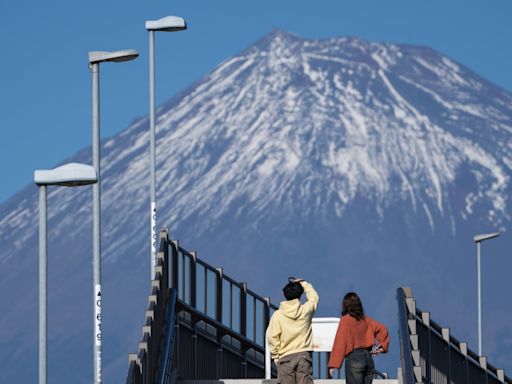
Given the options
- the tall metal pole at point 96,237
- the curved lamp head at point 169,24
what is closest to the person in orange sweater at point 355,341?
the tall metal pole at point 96,237

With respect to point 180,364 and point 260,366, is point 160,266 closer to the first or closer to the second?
point 180,364

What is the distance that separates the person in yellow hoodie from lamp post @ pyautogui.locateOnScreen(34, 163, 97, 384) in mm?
2206

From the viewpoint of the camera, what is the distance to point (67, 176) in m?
18.5

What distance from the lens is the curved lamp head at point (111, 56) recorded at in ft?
77.5

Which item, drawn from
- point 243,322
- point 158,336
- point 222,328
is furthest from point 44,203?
point 243,322

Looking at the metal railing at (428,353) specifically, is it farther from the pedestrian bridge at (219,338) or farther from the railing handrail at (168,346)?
the railing handrail at (168,346)

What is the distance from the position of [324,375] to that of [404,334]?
12776mm

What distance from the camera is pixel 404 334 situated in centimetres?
1942

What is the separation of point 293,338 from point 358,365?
3.14 feet

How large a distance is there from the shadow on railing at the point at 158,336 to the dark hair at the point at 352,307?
6.28ft

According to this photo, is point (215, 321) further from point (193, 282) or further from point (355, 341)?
point (355, 341)

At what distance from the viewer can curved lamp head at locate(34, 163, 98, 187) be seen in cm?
1814

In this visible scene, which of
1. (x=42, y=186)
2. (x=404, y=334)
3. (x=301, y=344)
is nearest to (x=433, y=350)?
(x=404, y=334)

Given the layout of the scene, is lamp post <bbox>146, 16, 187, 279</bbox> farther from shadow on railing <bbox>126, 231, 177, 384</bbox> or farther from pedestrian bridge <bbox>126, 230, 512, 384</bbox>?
shadow on railing <bbox>126, 231, 177, 384</bbox>
